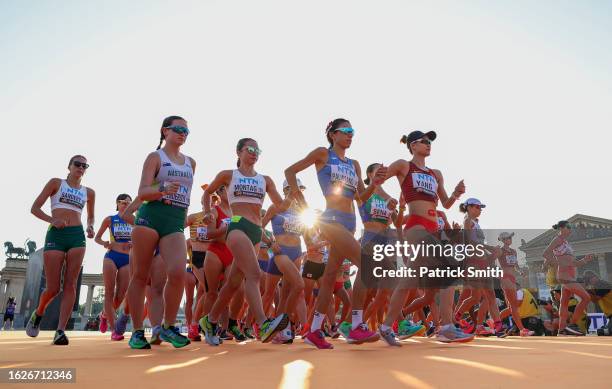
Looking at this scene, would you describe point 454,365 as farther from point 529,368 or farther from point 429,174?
point 429,174

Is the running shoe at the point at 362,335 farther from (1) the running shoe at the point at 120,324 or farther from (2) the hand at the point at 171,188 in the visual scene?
(1) the running shoe at the point at 120,324

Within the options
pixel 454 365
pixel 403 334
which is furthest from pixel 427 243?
pixel 454 365

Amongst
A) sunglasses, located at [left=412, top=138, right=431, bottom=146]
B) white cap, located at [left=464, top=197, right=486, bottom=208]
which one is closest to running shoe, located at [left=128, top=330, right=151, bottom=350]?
sunglasses, located at [left=412, top=138, right=431, bottom=146]

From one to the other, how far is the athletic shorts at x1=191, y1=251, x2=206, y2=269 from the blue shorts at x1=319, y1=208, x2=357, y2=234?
4.14m

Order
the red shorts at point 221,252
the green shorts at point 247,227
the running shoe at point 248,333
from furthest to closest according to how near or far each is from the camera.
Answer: the running shoe at point 248,333 → the red shorts at point 221,252 → the green shorts at point 247,227

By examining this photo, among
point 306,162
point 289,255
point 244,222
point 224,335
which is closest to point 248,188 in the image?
point 244,222

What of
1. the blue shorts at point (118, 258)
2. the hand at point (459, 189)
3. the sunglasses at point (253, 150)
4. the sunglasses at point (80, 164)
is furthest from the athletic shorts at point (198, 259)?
the hand at point (459, 189)

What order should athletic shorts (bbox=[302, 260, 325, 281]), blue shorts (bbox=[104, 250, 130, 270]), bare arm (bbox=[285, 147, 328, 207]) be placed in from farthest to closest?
athletic shorts (bbox=[302, 260, 325, 281]) < blue shorts (bbox=[104, 250, 130, 270]) < bare arm (bbox=[285, 147, 328, 207])

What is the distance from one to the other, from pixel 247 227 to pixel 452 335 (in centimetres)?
320

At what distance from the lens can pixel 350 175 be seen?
6055mm

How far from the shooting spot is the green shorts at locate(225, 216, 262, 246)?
605 cm

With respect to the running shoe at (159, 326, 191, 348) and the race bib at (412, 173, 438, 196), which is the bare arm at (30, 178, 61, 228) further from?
the race bib at (412, 173, 438, 196)

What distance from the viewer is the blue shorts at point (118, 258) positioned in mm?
8938

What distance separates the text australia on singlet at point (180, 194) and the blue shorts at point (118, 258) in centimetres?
411
